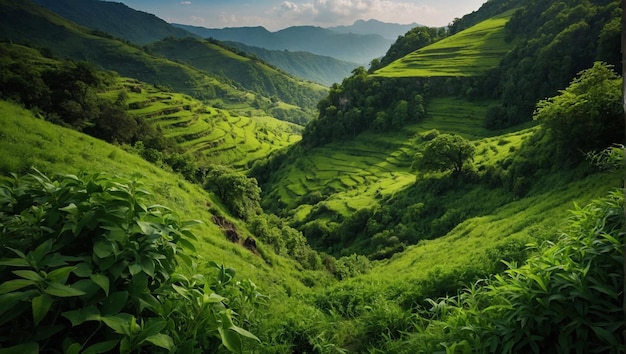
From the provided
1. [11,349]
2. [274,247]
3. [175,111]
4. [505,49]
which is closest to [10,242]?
[11,349]

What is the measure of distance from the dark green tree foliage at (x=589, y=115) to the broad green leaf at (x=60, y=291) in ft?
91.7

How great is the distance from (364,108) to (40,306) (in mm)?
121815

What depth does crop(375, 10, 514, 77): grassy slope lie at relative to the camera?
112625 mm

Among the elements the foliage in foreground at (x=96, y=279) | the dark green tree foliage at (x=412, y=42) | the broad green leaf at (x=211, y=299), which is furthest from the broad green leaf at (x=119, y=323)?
the dark green tree foliage at (x=412, y=42)

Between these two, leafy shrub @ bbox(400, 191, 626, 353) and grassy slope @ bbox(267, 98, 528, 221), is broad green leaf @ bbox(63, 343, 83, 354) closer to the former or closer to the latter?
leafy shrub @ bbox(400, 191, 626, 353)

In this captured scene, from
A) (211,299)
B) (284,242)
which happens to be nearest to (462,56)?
(284,242)

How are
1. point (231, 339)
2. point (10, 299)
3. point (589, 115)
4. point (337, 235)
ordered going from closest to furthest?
point (10, 299), point (231, 339), point (589, 115), point (337, 235)

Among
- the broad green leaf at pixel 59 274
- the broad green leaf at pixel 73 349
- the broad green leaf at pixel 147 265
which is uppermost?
the broad green leaf at pixel 59 274

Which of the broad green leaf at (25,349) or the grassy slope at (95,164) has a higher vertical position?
the broad green leaf at (25,349)

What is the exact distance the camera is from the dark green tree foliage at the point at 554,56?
78.1m

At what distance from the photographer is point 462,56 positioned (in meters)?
120

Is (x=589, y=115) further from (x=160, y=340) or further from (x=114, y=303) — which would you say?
(x=114, y=303)

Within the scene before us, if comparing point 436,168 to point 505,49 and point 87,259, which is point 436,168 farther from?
point 505,49

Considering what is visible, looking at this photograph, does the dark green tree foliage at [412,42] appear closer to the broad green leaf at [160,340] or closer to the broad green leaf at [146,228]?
the broad green leaf at [146,228]
